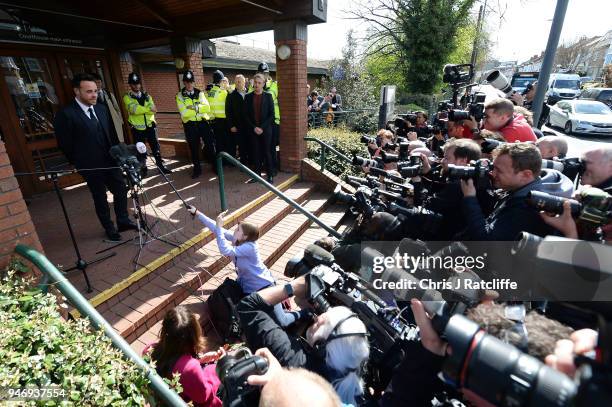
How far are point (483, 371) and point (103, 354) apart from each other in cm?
167

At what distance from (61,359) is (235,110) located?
5.23 metres

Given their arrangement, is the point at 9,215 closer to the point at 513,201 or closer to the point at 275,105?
the point at 513,201

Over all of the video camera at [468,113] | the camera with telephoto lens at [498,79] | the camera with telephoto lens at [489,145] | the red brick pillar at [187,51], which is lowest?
the camera with telephoto lens at [489,145]

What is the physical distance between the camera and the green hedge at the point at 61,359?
1350 millimetres

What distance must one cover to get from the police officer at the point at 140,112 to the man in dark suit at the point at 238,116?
4.57 feet

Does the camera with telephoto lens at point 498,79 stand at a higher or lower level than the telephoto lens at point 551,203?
higher

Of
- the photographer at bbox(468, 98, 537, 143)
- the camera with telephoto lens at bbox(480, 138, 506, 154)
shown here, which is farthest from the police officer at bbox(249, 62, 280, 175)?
the camera with telephoto lens at bbox(480, 138, 506, 154)

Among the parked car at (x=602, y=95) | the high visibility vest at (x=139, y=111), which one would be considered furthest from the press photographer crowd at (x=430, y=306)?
the parked car at (x=602, y=95)

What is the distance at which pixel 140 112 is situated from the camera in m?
5.58

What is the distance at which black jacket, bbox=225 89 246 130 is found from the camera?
5887 millimetres

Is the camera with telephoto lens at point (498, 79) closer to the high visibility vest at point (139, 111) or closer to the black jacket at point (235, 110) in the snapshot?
the black jacket at point (235, 110)

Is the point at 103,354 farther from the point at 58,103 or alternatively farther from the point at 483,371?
the point at 58,103

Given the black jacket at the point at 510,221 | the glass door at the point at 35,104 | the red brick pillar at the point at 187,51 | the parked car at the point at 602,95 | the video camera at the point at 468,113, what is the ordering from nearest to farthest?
the black jacket at the point at 510,221, the video camera at the point at 468,113, the glass door at the point at 35,104, the red brick pillar at the point at 187,51, the parked car at the point at 602,95

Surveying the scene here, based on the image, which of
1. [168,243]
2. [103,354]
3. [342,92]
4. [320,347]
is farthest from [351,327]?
[342,92]
